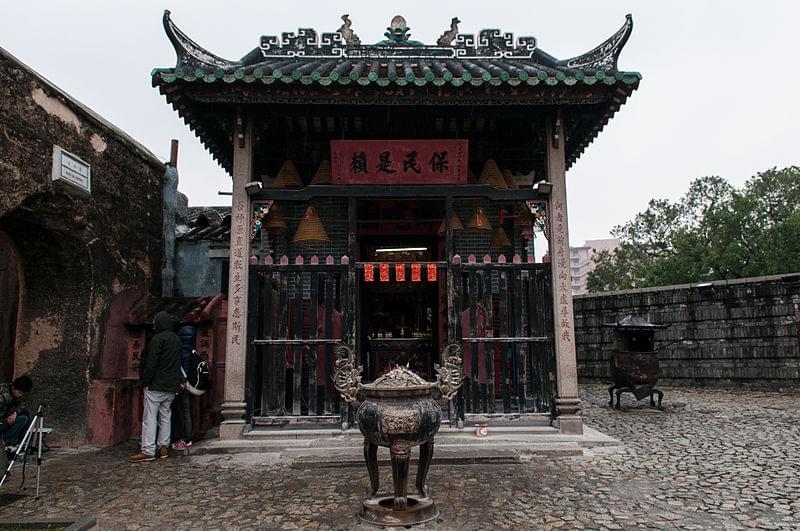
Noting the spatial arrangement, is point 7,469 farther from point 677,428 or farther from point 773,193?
point 773,193

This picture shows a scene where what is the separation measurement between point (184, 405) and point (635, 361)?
7.98 metres

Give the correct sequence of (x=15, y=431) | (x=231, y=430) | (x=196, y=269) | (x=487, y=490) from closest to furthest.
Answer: (x=487, y=490), (x=15, y=431), (x=231, y=430), (x=196, y=269)

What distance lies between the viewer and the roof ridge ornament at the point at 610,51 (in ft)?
24.2

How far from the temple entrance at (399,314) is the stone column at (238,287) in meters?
2.81

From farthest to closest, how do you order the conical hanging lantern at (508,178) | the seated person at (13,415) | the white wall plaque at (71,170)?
the conical hanging lantern at (508,178) → the white wall plaque at (71,170) → the seated person at (13,415)

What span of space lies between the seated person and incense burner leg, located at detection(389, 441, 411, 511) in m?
4.19

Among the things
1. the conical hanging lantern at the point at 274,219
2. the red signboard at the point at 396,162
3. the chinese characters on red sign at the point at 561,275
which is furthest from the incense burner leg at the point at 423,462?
the conical hanging lantern at the point at 274,219

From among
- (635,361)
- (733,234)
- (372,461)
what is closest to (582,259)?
(733,234)

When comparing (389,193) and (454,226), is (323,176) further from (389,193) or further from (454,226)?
(454,226)

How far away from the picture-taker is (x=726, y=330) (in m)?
13.3

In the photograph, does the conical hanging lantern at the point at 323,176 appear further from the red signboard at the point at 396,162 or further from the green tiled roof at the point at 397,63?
the green tiled roof at the point at 397,63

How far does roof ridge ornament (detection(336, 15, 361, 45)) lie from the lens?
952 cm

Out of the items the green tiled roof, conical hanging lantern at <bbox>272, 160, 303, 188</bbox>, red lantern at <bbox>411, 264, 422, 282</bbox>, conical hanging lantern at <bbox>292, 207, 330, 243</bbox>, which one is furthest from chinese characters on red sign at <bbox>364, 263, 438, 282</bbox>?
the green tiled roof

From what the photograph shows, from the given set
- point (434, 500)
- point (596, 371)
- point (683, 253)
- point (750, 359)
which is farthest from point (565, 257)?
point (683, 253)
